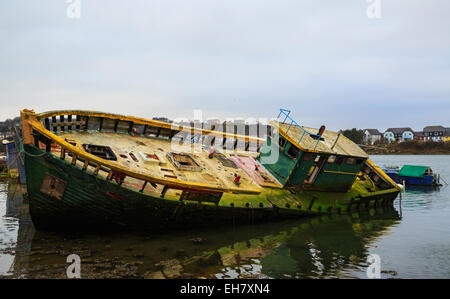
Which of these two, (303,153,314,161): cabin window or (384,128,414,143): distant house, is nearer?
(303,153,314,161): cabin window

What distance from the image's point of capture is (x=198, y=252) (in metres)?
12.1

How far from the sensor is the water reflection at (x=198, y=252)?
10.4 m

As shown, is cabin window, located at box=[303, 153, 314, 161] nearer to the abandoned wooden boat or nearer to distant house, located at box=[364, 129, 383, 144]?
the abandoned wooden boat

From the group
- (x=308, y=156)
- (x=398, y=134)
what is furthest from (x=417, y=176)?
(x=398, y=134)

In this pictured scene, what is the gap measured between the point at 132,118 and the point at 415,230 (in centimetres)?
1510

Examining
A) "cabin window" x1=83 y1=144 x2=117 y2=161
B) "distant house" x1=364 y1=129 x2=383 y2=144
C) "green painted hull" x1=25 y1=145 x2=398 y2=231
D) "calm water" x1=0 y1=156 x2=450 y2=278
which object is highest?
"distant house" x1=364 y1=129 x2=383 y2=144

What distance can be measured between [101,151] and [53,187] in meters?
2.68

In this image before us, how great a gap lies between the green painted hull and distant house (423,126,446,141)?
161187mm

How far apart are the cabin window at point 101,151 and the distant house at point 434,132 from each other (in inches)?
6405

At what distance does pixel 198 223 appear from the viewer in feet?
46.2

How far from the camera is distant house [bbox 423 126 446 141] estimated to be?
14888 cm

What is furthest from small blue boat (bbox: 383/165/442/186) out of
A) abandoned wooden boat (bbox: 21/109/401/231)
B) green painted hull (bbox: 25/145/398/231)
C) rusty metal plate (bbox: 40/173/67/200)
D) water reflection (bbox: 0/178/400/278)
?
→ rusty metal plate (bbox: 40/173/67/200)

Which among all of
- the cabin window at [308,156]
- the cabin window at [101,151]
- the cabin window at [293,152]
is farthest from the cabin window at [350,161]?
the cabin window at [101,151]
